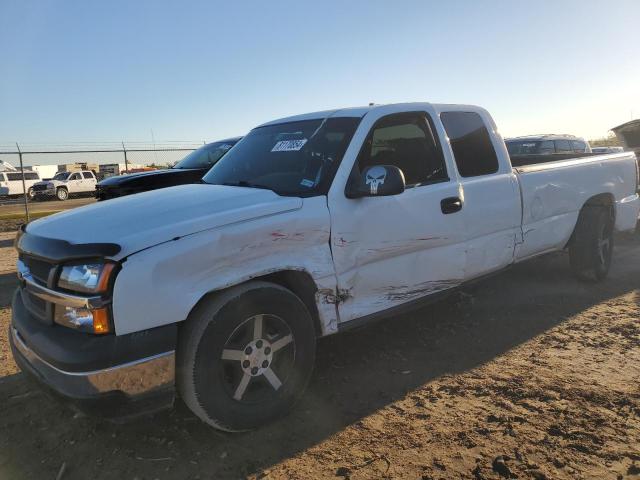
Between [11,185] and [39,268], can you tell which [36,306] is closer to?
[39,268]

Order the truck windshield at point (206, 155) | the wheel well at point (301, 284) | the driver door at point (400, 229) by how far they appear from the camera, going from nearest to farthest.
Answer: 1. the wheel well at point (301, 284)
2. the driver door at point (400, 229)
3. the truck windshield at point (206, 155)

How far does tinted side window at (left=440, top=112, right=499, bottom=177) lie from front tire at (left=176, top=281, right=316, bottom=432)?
6.64 feet

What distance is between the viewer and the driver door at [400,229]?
3.27 m

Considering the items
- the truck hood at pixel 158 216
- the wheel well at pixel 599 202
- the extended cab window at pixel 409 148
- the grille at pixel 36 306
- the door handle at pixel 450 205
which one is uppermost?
the extended cab window at pixel 409 148

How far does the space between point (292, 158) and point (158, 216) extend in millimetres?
1190

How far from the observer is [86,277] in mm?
2457

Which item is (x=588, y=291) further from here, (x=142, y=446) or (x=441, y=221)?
(x=142, y=446)

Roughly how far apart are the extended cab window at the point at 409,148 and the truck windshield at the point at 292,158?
268 mm

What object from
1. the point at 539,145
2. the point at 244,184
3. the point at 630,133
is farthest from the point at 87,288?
the point at 630,133

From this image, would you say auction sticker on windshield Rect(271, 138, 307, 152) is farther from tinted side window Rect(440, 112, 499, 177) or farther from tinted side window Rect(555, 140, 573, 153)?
tinted side window Rect(555, 140, 573, 153)

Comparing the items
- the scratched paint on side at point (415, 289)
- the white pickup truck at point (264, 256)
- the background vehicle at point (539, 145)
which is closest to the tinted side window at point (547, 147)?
the background vehicle at point (539, 145)

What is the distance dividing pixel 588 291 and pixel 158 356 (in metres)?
4.73

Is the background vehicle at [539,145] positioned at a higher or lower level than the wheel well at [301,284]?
higher

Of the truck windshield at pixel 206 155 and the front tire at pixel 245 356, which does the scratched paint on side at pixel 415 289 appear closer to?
the front tire at pixel 245 356
